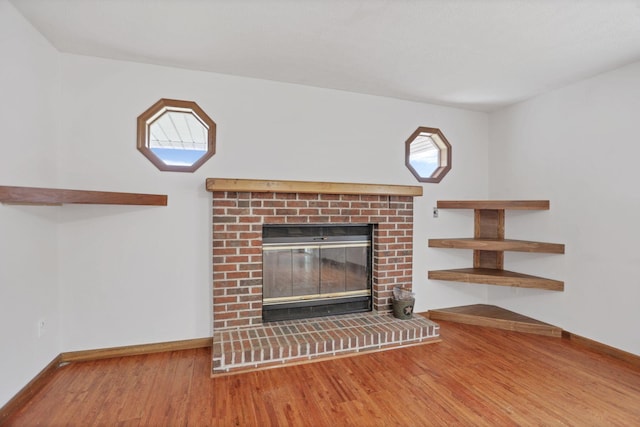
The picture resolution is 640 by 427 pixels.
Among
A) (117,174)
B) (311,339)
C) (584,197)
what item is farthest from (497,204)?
(117,174)

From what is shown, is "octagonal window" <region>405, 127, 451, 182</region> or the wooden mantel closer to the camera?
the wooden mantel

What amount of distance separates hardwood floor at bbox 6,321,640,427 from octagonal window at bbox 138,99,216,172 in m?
1.62

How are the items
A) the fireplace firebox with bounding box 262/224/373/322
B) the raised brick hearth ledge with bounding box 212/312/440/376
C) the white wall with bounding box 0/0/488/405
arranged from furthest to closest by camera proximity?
the fireplace firebox with bounding box 262/224/373/322 < the raised brick hearth ledge with bounding box 212/312/440/376 < the white wall with bounding box 0/0/488/405

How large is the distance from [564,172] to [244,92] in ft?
10.2

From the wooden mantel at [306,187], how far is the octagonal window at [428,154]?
40cm

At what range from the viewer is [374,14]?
1892 millimetres

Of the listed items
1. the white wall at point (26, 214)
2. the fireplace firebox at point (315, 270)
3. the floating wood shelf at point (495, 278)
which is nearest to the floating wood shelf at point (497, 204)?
the floating wood shelf at point (495, 278)

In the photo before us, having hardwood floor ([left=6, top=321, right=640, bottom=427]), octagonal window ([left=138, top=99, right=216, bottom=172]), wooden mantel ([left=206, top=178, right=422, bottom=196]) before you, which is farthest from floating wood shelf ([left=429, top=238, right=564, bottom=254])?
octagonal window ([left=138, top=99, right=216, bottom=172])

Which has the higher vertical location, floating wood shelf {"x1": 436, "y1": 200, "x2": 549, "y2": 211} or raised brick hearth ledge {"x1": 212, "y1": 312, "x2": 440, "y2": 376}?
floating wood shelf {"x1": 436, "y1": 200, "x2": 549, "y2": 211}

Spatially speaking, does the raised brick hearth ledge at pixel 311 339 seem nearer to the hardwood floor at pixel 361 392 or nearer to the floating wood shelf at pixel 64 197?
the hardwood floor at pixel 361 392

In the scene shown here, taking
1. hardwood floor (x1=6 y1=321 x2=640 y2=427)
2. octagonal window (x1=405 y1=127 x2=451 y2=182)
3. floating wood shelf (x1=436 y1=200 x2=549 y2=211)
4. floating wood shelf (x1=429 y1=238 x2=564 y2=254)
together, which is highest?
octagonal window (x1=405 y1=127 x2=451 y2=182)

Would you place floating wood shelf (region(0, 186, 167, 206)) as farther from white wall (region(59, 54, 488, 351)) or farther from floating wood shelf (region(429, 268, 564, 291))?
floating wood shelf (region(429, 268, 564, 291))

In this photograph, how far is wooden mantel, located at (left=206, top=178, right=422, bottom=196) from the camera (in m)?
2.55

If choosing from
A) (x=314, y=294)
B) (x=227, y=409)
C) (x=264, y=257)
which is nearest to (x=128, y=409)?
(x=227, y=409)
